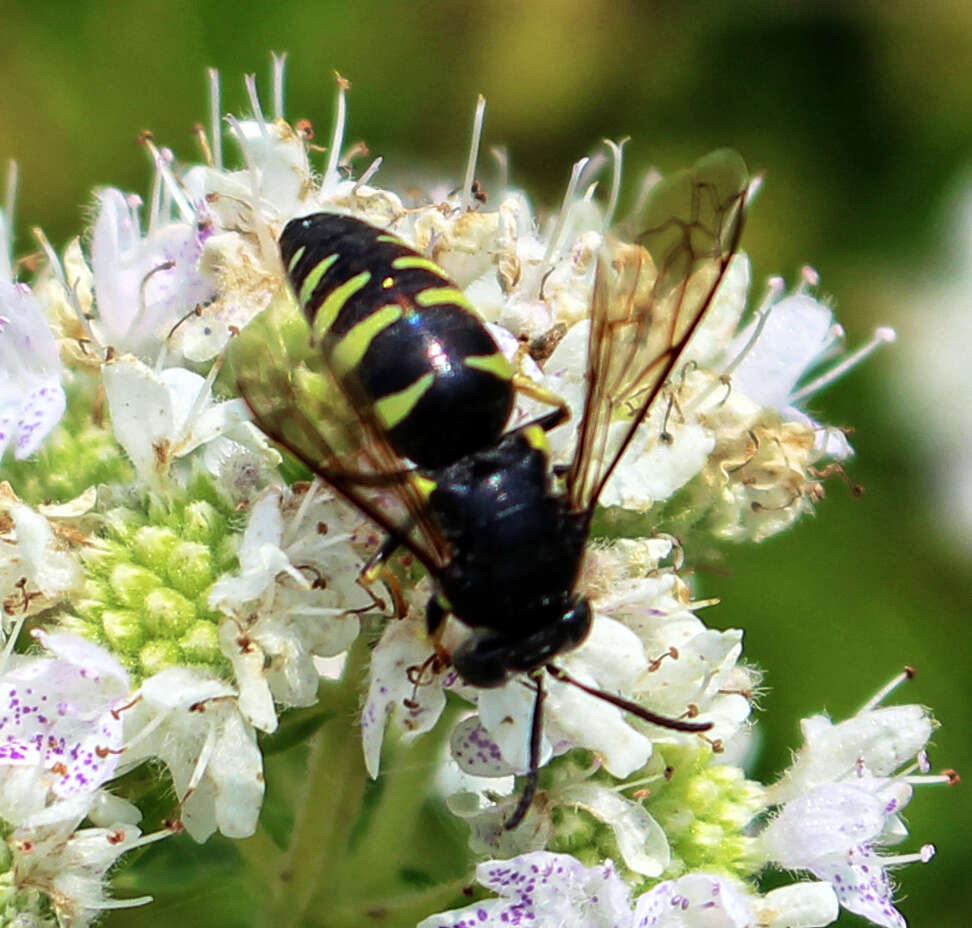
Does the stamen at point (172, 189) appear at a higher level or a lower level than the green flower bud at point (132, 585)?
higher

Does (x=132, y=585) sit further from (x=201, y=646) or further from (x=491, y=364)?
(x=491, y=364)

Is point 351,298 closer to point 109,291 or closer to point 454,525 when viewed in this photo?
point 454,525

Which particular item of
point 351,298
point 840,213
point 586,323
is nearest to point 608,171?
point 840,213

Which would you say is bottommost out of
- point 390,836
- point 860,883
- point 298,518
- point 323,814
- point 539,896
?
point 390,836

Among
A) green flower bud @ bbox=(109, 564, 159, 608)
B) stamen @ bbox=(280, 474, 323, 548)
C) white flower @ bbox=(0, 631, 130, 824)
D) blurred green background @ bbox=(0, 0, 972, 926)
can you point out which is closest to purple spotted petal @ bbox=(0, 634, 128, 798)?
white flower @ bbox=(0, 631, 130, 824)

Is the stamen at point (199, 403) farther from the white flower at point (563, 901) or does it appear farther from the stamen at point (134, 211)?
the white flower at point (563, 901)

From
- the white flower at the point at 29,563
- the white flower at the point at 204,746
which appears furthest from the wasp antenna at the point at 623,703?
the white flower at the point at 29,563

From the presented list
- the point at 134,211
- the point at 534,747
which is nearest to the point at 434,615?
the point at 534,747
